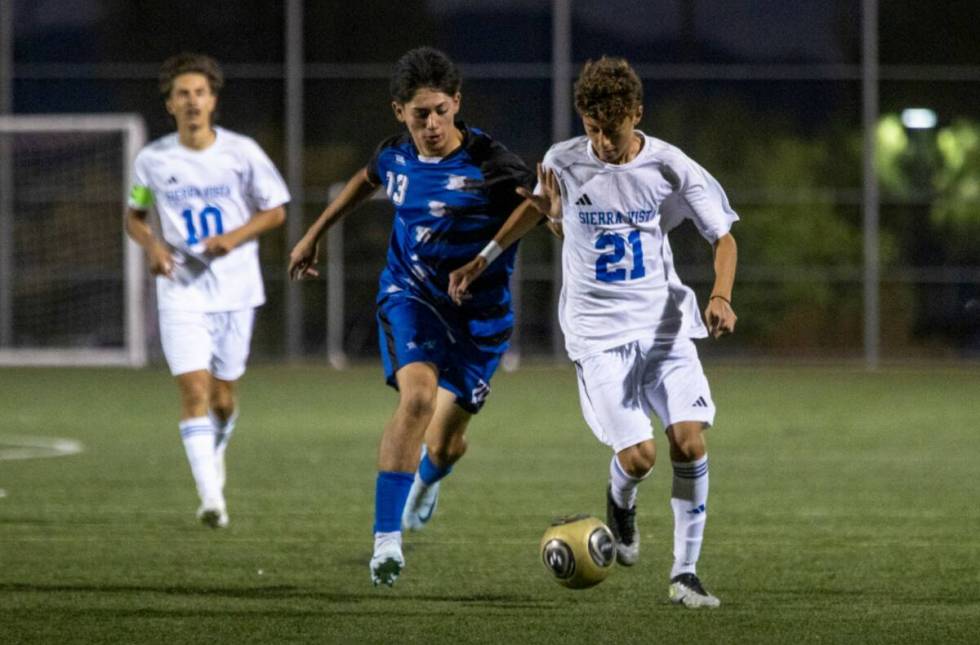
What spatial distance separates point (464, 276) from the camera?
7473 millimetres

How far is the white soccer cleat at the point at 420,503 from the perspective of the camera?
29.0 feet

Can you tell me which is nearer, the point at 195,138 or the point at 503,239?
the point at 503,239

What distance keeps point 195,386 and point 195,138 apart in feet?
4.16

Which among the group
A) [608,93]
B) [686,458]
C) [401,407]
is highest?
[608,93]

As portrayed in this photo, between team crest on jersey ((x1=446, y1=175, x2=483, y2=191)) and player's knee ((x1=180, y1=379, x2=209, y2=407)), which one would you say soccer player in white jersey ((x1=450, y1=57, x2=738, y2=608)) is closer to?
team crest on jersey ((x1=446, y1=175, x2=483, y2=191))

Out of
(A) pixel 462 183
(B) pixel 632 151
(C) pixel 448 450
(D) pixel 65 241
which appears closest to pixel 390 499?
(A) pixel 462 183

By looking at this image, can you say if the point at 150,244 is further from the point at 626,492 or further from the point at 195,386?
the point at 626,492

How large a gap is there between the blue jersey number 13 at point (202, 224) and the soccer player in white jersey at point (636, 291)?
9.43 feet

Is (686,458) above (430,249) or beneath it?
beneath

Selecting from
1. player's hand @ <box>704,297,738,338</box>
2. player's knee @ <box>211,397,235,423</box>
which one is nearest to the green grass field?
player's knee @ <box>211,397,235,423</box>

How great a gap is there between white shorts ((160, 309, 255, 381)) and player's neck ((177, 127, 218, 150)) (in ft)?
2.77

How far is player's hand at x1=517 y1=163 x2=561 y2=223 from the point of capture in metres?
7.24

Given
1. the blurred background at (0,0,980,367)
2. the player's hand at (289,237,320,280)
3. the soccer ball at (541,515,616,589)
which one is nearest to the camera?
the soccer ball at (541,515,616,589)

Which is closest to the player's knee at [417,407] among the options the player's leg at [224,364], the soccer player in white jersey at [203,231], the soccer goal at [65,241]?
the soccer player in white jersey at [203,231]
